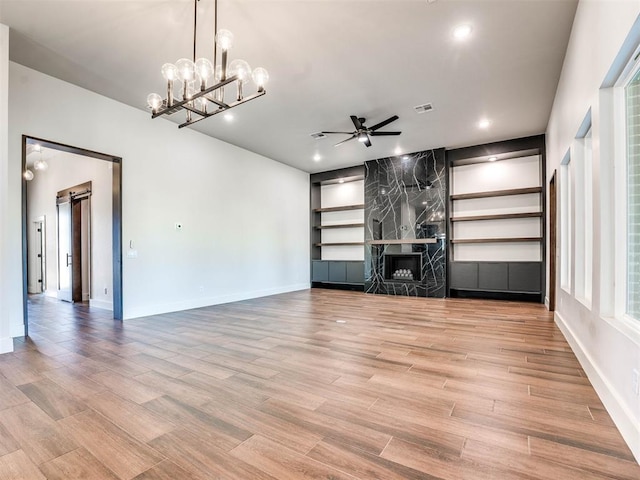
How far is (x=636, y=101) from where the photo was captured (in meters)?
1.98

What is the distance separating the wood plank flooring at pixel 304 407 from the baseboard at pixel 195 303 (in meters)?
0.99

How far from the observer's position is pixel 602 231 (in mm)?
2160

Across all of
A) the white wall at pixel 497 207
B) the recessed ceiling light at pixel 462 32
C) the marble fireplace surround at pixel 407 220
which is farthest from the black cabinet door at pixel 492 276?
the recessed ceiling light at pixel 462 32

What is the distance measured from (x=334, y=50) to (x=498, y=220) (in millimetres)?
5239

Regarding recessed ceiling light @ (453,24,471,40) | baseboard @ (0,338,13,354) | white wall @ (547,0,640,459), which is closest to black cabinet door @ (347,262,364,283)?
white wall @ (547,0,640,459)

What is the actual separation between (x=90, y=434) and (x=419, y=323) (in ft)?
12.6

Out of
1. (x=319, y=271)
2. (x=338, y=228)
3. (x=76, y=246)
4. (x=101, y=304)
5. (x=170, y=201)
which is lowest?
(x=101, y=304)

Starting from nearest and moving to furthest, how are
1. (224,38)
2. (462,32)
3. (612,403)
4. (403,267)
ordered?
(612,403) → (224,38) → (462,32) → (403,267)

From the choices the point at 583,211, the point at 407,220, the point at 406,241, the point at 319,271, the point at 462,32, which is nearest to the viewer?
the point at 583,211

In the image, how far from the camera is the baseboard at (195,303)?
5.05 meters

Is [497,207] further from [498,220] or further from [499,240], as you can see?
[499,240]

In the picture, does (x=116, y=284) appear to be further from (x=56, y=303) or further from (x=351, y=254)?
(x=351, y=254)

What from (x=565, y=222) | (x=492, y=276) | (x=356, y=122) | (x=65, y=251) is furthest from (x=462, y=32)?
(x=65, y=251)

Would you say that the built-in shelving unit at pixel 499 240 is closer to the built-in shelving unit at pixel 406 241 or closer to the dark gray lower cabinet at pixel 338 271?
the built-in shelving unit at pixel 406 241
